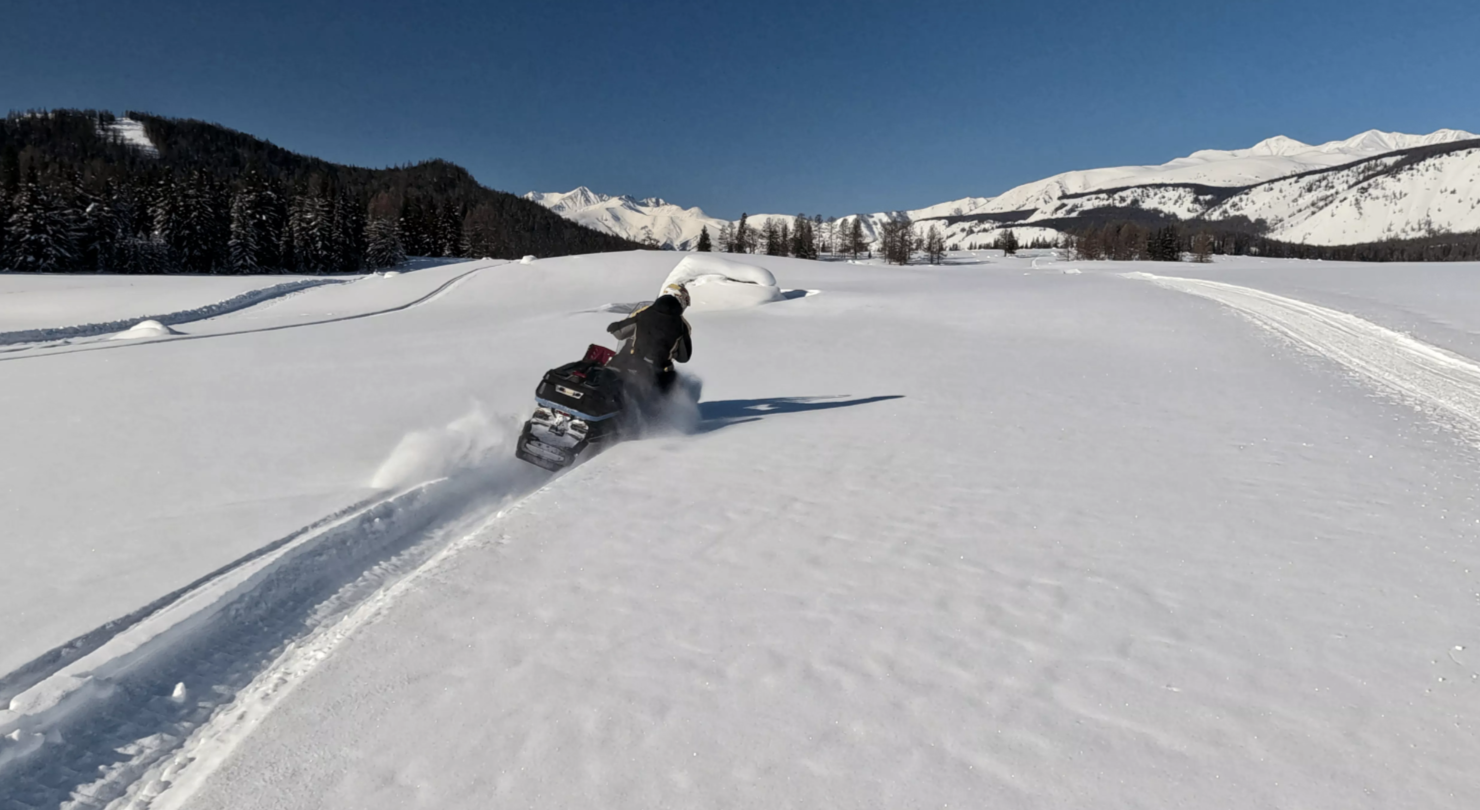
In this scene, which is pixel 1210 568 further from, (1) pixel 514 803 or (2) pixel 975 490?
(1) pixel 514 803

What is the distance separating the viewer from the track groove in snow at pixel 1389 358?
9055mm

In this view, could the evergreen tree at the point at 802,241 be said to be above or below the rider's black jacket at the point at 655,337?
above

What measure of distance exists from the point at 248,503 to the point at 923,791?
572 centimetres

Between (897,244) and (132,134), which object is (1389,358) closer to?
(897,244)

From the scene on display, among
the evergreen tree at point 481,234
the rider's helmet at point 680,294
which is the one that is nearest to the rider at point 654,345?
the rider's helmet at point 680,294

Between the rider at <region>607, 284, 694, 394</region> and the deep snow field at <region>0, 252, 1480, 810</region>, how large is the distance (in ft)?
2.44

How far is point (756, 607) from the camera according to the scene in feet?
12.6

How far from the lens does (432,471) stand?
21.2 feet

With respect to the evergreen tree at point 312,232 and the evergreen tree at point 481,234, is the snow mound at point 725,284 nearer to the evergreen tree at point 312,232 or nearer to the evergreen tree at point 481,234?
the evergreen tree at point 312,232

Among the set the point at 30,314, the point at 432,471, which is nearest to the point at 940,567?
the point at 432,471

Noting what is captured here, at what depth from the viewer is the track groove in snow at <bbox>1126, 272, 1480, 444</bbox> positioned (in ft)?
29.7

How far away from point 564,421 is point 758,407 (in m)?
4.00

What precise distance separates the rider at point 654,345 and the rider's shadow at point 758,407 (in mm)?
1077

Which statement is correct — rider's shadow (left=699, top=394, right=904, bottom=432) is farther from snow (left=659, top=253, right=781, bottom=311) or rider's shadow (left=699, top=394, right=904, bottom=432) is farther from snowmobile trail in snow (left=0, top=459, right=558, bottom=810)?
snow (left=659, top=253, right=781, bottom=311)
